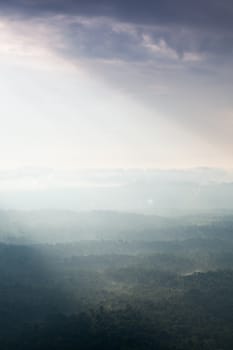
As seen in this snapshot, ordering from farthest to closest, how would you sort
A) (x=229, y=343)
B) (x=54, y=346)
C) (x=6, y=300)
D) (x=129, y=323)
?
(x=6, y=300) < (x=129, y=323) < (x=229, y=343) < (x=54, y=346)

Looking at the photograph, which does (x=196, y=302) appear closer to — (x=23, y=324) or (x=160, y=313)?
(x=160, y=313)

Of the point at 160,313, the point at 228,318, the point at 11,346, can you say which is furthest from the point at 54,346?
the point at 228,318

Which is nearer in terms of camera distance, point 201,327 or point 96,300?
point 201,327

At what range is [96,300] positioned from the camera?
19875cm

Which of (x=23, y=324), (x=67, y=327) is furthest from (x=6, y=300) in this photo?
(x=67, y=327)

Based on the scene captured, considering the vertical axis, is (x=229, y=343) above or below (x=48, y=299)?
below

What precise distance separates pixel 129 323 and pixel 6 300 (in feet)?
175

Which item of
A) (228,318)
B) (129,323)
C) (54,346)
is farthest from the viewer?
(228,318)

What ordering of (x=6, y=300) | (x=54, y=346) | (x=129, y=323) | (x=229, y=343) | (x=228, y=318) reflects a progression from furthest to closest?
1. (x=6, y=300)
2. (x=228, y=318)
3. (x=129, y=323)
4. (x=229, y=343)
5. (x=54, y=346)

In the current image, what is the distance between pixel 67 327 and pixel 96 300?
42173mm

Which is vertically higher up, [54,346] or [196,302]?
[196,302]

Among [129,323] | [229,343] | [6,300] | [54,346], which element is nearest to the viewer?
[54,346]

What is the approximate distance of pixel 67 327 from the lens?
15725cm

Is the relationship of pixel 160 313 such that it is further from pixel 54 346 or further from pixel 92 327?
pixel 54 346
